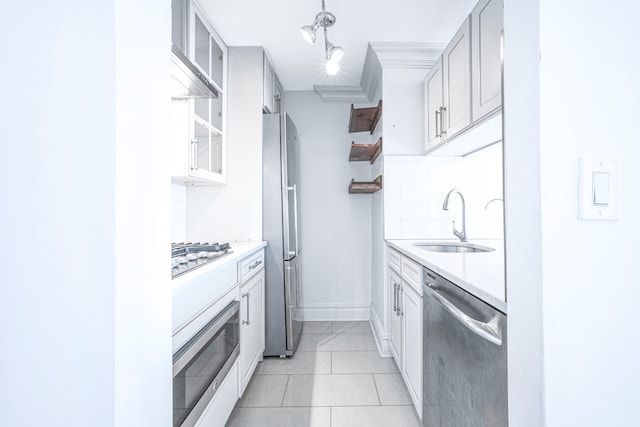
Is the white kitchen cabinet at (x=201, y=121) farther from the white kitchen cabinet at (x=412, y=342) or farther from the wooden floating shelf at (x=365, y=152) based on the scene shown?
the white kitchen cabinet at (x=412, y=342)

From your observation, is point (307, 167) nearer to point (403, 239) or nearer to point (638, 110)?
point (403, 239)

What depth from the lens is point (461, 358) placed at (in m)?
1.02

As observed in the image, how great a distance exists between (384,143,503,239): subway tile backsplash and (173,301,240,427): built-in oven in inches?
57.8

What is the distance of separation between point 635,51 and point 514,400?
0.70 metres

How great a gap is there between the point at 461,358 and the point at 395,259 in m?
1.13

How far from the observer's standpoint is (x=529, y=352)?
0.56 meters

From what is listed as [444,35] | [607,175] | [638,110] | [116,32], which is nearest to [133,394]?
[116,32]

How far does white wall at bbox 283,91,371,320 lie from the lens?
3.19m

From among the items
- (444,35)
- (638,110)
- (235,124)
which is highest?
(444,35)

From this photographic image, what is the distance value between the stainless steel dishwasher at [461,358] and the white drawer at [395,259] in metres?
0.59

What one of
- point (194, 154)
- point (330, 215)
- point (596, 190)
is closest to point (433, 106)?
point (330, 215)

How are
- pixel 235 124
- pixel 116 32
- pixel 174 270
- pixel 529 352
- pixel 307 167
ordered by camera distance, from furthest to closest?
Result: pixel 307 167 < pixel 235 124 < pixel 174 270 < pixel 529 352 < pixel 116 32

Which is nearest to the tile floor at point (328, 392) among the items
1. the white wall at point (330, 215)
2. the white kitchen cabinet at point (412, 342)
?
the white kitchen cabinet at point (412, 342)

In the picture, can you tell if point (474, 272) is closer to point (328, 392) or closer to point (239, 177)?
point (328, 392)
